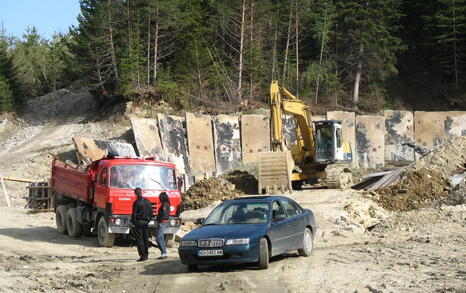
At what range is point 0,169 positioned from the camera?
1471 inches

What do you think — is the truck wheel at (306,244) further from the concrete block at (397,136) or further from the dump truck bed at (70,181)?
the concrete block at (397,136)

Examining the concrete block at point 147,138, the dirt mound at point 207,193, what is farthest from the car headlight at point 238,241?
the concrete block at point 147,138

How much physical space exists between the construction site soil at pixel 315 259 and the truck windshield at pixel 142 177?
67.0 inches

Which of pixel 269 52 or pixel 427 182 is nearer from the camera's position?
pixel 427 182

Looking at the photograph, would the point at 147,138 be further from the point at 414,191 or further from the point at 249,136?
the point at 414,191

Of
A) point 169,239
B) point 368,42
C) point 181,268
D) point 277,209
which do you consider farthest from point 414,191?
point 368,42

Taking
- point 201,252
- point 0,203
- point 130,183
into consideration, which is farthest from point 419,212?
point 0,203

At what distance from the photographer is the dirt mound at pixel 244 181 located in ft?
97.7

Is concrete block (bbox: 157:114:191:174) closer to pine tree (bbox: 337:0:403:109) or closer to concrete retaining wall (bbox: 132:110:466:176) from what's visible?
concrete retaining wall (bbox: 132:110:466:176)

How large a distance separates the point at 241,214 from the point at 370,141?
30674mm

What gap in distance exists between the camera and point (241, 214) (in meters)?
12.9

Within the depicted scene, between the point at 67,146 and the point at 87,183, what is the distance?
75.5ft

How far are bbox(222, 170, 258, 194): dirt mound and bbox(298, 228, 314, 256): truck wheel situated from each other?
15.6m

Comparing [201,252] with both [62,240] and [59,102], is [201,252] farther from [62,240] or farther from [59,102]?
[59,102]
